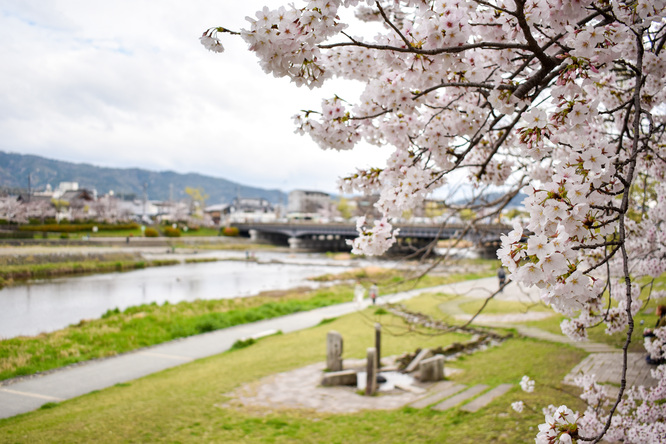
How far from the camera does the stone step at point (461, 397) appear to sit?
5.39 m

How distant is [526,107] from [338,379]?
576 cm

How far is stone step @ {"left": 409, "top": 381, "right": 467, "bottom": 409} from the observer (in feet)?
18.9

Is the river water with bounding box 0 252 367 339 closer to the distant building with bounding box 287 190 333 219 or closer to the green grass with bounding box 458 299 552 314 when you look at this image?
the green grass with bounding box 458 299 552 314

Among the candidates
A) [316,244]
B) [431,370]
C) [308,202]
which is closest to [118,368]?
[431,370]

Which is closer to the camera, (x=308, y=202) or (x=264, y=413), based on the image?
(x=264, y=413)

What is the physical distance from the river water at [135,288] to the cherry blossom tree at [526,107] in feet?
36.2

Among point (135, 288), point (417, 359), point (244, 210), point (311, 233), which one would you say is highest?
point (244, 210)

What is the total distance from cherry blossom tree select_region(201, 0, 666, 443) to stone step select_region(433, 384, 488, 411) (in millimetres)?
2012

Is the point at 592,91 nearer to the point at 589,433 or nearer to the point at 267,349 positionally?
the point at 589,433

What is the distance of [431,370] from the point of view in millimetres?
7023

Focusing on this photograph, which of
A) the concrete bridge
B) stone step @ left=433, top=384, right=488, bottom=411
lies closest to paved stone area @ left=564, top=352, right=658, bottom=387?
stone step @ left=433, top=384, right=488, bottom=411

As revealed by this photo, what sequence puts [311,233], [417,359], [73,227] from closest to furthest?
1. [417,359]
2. [73,227]
3. [311,233]

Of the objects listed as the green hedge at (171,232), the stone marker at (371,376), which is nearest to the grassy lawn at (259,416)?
the stone marker at (371,376)

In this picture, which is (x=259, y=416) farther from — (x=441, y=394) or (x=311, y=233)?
(x=311, y=233)
